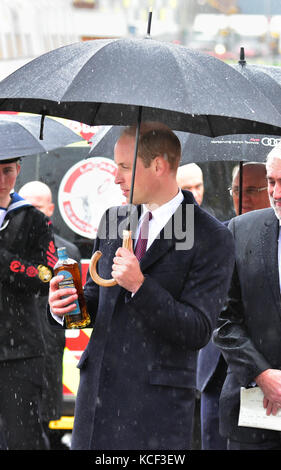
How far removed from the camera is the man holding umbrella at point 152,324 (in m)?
3.98

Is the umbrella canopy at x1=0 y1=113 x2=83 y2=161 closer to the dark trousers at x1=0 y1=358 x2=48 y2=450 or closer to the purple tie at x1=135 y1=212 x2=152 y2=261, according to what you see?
the dark trousers at x1=0 y1=358 x2=48 y2=450

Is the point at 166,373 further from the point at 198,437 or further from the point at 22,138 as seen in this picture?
the point at 198,437

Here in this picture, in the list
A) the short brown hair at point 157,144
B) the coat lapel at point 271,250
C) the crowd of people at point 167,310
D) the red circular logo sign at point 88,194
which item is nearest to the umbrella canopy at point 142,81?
the short brown hair at point 157,144

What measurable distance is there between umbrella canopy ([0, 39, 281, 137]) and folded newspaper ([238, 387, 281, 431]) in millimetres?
1228

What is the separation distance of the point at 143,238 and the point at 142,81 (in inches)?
26.4

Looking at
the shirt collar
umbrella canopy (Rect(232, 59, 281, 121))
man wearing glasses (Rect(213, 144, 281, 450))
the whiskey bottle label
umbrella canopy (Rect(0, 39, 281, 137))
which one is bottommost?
man wearing glasses (Rect(213, 144, 281, 450))

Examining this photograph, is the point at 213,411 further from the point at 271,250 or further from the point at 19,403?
the point at 271,250

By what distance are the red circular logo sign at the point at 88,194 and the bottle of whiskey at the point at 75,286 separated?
344cm

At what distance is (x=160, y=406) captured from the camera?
399 cm

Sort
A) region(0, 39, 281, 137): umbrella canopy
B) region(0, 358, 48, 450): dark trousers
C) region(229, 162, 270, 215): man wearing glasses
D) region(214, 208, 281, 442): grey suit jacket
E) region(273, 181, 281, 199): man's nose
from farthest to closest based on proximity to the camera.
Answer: region(229, 162, 270, 215): man wearing glasses < region(0, 358, 48, 450): dark trousers < region(214, 208, 281, 442): grey suit jacket < region(273, 181, 281, 199): man's nose < region(0, 39, 281, 137): umbrella canopy

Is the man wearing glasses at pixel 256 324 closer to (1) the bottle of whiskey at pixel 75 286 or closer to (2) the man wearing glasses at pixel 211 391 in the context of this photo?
(2) the man wearing glasses at pixel 211 391

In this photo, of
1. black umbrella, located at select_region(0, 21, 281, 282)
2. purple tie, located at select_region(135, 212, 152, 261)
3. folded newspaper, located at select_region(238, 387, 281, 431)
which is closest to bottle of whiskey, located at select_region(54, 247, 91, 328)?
purple tie, located at select_region(135, 212, 152, 261)

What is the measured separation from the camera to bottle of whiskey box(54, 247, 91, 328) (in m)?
4.08

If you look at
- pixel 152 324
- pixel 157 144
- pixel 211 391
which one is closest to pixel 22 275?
pixel 211 391
